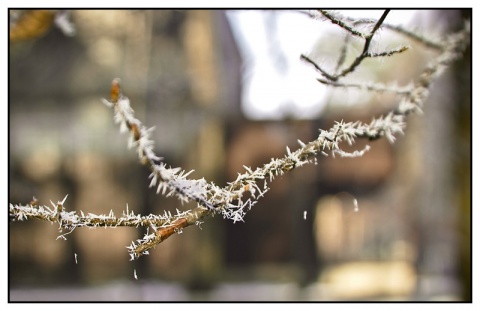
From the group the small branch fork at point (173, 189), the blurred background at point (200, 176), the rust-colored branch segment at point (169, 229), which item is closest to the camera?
the small branch fork at point (173, 189)

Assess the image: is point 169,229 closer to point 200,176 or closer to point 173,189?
point 173,189

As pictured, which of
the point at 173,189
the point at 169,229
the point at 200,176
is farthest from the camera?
the point at 200,176

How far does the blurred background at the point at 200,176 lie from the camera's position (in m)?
9.20

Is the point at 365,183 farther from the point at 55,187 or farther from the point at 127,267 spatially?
the point at 55,187

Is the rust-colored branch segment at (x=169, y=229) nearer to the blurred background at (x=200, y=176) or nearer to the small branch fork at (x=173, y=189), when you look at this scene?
the small branch fork at (x=173, y=189)

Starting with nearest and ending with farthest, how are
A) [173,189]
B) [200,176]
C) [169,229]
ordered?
[173,189]
[169,229]
[200,176]

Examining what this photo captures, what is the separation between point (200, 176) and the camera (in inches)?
334

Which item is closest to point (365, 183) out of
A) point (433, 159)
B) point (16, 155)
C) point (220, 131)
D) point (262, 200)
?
point (433, 159)

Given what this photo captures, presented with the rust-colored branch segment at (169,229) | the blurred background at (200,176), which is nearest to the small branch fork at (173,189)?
the rust-colored branch segment at (169,229)

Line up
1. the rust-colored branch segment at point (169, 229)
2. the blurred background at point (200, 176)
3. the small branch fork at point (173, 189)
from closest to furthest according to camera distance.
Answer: the small branch fork at point (173, 189) < the rust-colored branch segment at point (169, 229) < the blurred background at point (200, 176)

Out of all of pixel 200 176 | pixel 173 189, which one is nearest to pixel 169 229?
pixel 173 189

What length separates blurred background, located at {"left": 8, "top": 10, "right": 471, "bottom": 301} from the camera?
9.20 metres

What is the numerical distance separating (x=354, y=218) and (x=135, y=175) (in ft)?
17.9

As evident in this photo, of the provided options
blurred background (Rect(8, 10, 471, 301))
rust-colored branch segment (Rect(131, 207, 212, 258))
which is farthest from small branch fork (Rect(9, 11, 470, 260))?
blurred background (Rect(8, 10, 471, 301))
